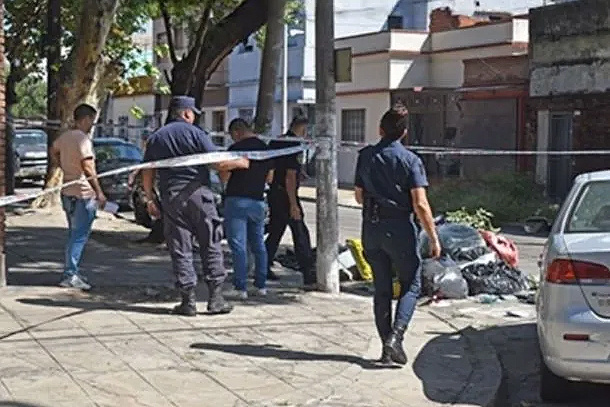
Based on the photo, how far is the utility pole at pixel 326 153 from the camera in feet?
35.1

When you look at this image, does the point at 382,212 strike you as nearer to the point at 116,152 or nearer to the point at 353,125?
the point at 116,152

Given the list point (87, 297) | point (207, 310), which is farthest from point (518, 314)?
point (87, 297)

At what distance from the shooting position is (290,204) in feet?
36.9

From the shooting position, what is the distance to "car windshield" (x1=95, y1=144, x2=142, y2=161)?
88.4 ft

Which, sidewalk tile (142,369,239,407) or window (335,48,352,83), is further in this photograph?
window (335,48,352,83)

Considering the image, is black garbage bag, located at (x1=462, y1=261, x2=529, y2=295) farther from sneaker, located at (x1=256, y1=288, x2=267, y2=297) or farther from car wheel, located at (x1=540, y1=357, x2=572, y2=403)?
car wheel, located at (x1=540, y1=357, x2=572, y2=403)

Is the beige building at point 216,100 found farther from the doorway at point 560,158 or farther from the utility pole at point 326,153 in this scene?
the utility pole at point 326,153

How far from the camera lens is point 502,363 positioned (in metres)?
8.61

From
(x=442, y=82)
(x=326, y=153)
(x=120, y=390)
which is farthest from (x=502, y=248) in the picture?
(x=442, y=82)

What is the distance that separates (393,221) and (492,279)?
418 centimetres

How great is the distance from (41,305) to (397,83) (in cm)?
2611

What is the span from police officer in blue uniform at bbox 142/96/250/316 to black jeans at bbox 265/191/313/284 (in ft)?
7.47

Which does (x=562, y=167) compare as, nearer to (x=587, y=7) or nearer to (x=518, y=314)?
(x=587, y=7)

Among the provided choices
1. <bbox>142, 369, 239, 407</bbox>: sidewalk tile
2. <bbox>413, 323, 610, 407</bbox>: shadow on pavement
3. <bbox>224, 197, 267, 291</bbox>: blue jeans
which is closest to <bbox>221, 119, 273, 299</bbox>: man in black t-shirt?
<bbox>224, 197, 267, 291</bbox>: blue jeans
